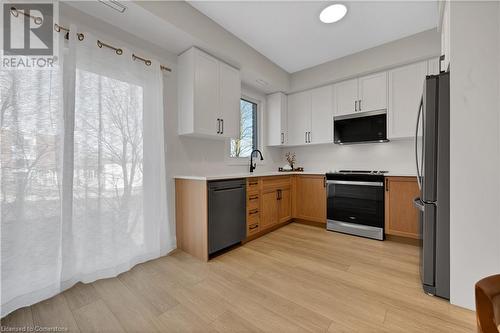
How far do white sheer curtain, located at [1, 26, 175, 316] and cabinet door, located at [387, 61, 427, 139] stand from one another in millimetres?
3213

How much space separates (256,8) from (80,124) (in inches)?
84.8

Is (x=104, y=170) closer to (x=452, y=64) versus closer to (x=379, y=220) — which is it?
(x=452, y=64)

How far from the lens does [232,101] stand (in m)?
2.91

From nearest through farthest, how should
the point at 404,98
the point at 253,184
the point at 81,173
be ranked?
1. the point at 81,173
2. the point at 253,184
3. the point at 404,98

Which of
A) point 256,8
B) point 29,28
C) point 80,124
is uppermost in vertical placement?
point 256,8

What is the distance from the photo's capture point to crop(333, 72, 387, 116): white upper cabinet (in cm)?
312

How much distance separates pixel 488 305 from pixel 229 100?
2816 millimetres

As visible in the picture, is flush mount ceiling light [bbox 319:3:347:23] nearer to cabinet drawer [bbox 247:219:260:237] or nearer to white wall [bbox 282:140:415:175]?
white wall [bbox 282:140:415:175]

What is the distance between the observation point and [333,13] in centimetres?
231

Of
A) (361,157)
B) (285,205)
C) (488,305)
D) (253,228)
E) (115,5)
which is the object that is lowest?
(253,228)

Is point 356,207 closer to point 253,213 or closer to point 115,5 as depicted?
point 253,213

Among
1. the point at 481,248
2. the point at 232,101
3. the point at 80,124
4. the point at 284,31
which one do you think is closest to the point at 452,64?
the point at 481,248

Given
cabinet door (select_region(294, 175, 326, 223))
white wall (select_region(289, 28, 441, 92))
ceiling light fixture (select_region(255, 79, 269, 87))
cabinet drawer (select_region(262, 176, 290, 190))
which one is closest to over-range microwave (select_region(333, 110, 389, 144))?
white wall (select_region(289, 28, 441, 92))

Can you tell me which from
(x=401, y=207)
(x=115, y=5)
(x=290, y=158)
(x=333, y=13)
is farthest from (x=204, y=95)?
(x=401, y=207)
